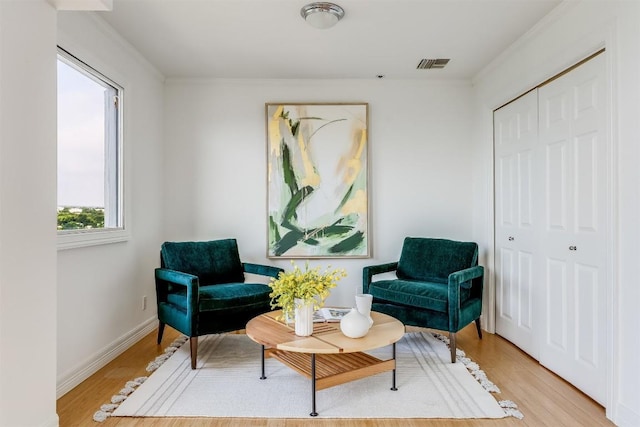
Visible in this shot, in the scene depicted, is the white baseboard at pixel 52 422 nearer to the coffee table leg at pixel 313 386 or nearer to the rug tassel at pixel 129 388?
the rug tassel at pixel 129 388

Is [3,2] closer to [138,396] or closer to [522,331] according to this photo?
[138,396]

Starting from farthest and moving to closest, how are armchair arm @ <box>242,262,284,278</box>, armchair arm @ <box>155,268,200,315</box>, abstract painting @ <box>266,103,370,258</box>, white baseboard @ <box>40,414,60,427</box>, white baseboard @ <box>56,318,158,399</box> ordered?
abstract painting @ <box>266,103,370,258</box> → armchair arm @ <box>242,262,284,278</box> → armchair arm @ <box>155,268,200,315</box> → white baseboard @ <box>56,318,158,399</box> → white baseboard @ <box>40,414,60,427</box>

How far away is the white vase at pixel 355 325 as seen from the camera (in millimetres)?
2238

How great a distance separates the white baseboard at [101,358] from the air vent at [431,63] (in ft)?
11.5

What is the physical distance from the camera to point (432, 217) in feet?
13.4

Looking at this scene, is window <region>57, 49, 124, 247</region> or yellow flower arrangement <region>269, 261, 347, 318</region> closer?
yellow flower arrangement <region>269, 261, 347, 318</region>

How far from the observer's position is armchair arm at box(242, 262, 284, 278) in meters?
3.40

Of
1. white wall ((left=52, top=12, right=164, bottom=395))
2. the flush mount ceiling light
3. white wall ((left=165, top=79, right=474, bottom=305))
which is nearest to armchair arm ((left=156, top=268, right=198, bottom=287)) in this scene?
white wall ((left=52, top=12, right=164, bottom=395))

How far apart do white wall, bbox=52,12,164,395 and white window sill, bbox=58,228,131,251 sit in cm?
5

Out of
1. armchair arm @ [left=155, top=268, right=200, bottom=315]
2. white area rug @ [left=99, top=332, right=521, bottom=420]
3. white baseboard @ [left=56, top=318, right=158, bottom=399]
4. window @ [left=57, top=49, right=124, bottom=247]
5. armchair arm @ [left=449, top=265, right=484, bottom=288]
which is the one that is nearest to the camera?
white area rug @ [left=99, top=332, right=521, bottom=420]

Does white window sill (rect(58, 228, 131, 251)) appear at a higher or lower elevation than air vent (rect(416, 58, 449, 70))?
lower

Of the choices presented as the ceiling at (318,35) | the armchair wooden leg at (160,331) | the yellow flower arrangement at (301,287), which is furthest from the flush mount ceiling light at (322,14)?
the armchair wooden leg at (160,331)

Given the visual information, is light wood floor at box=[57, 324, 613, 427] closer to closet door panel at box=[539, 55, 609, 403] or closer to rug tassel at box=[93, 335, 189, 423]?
rug tassel at box=[93, 335, 189, 423]

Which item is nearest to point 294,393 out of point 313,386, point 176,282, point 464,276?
point 313,386
